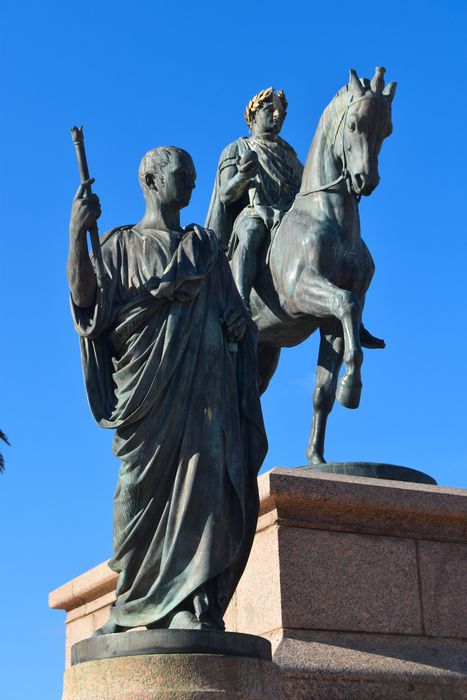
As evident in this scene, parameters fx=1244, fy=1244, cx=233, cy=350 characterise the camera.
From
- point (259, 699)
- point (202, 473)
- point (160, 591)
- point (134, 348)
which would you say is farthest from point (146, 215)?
point (259, 699)

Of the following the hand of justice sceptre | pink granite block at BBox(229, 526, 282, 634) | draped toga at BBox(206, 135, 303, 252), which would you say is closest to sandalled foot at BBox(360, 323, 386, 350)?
draped toga at BBox(206, 135, 303, 252)

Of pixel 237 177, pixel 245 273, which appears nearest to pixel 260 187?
pixel 237 177

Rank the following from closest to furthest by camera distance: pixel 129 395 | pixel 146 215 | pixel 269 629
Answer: pixel 129 395
pixel 146 215
pixel 269 629

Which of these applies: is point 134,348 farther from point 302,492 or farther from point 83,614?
point 83,614

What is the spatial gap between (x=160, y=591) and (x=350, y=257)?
214 inches

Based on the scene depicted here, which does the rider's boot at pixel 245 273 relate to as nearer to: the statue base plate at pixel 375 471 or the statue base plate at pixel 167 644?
the statue base plate at pixel 375 471

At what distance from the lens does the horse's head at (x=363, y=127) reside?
33.9ft

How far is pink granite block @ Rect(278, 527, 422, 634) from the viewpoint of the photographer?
7.54m

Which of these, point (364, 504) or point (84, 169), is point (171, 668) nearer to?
point (84, 169)

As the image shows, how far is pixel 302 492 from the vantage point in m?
7.70

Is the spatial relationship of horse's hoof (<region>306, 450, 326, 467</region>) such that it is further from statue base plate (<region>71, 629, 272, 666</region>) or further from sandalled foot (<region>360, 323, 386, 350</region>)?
statue base plate (<region>71, 629, 272, 666</region>)

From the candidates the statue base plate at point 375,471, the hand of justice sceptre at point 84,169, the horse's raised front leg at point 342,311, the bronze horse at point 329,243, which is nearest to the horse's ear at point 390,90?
the bronze horse at point 329,243

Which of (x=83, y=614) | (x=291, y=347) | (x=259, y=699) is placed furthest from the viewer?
(x=291, y=347)

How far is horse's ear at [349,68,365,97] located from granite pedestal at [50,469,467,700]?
376 cm
